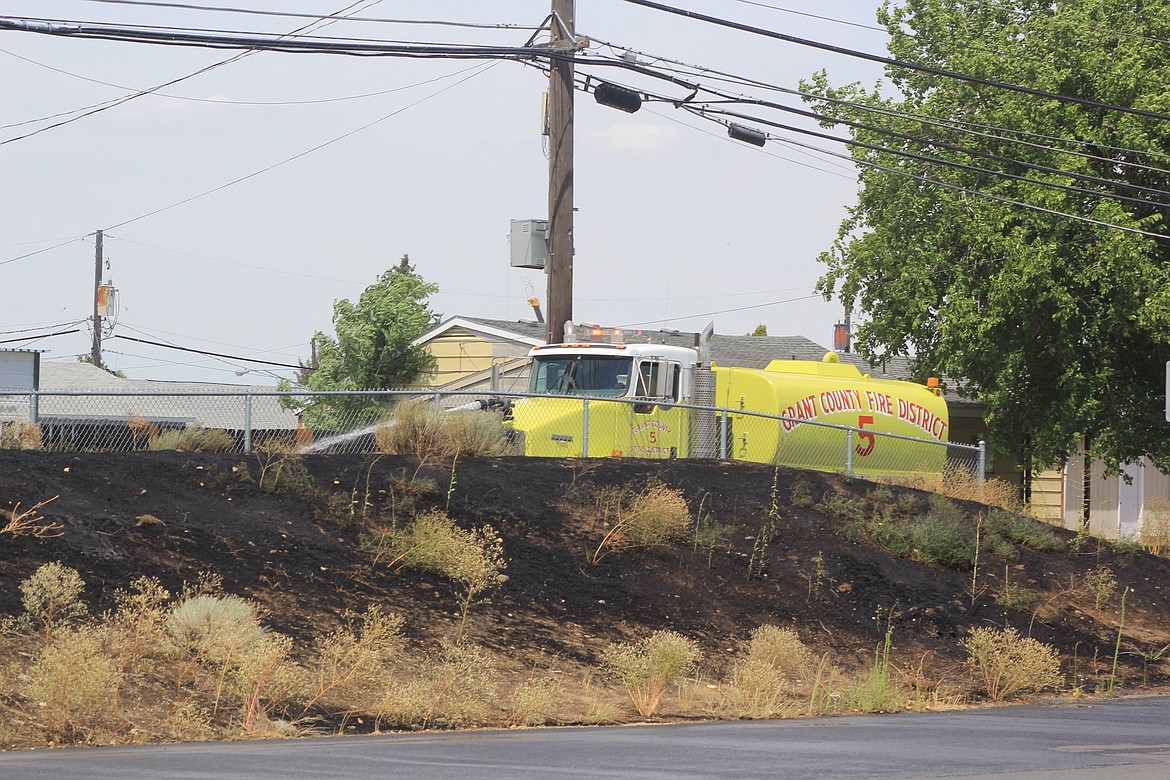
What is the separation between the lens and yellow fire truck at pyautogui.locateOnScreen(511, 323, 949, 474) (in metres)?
22.9

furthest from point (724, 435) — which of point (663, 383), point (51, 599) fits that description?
point (51, 599)

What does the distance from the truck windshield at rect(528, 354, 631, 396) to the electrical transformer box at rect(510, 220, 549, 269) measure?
5.27 feet

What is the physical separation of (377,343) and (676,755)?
3031 centimetres

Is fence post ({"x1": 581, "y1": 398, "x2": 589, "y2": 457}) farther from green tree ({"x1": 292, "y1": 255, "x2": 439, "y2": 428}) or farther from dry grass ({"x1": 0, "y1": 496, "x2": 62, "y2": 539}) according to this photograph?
green tree ({"x1": 292, "y1": 255, "x2": 439, "y2": 428})

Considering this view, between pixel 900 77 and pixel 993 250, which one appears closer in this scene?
pixel 993 250

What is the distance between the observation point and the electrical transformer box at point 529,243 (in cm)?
2352

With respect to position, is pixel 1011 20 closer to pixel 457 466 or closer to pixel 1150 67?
pixel 1150 67

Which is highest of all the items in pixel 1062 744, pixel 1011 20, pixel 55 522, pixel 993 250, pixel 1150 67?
pixel 1011 20

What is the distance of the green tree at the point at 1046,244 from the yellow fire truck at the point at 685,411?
3778 mm

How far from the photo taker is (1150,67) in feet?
92.7

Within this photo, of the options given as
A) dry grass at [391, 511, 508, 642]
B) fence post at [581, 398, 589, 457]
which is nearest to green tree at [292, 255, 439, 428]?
fence post at [581, 398, 589, 457]

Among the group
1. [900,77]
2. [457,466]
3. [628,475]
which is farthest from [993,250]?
[457,466]

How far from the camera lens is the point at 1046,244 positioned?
90.5 ft

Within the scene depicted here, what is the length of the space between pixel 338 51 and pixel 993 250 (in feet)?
46.8
